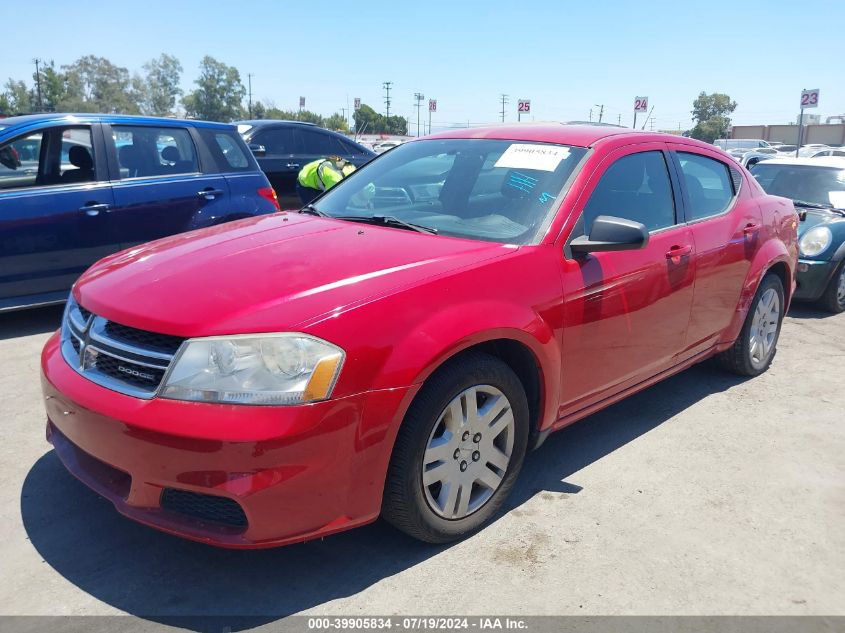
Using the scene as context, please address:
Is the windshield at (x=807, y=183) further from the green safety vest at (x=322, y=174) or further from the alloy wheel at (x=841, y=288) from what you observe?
the green safety vest at (x=322, y=174)

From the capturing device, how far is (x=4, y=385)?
169 inches

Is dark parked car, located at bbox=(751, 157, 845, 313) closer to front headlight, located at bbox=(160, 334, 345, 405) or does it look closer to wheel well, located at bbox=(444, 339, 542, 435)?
wheel well, located at bbox=(444, 339, 542, 435)

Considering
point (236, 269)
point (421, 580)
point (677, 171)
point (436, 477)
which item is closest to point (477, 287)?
point (436, 477)

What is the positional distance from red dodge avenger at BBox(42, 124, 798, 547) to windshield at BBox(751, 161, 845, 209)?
4.45 metres

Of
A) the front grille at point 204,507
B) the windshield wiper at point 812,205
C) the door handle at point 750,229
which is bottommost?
the front grille at point 204,507

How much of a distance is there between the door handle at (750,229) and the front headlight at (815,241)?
9.27ft

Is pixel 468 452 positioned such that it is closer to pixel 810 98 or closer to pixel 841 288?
pixel 841 288

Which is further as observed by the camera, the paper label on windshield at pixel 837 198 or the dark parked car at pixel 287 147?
the dark parked car at pixel 287 147

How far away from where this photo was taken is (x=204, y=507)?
2.31 m

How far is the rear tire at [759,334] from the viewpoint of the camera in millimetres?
4680

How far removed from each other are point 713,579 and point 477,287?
1.43 metres

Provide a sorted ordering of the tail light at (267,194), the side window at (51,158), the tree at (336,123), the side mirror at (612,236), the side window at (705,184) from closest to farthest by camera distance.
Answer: the side mirror at (612,236) < the side window at (705,184) < the side window at (51,158) < the tail light at (267,194) < the tree at (336,123)

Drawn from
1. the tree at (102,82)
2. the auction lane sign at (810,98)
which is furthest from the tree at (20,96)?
the auction lane sign at (810,98)

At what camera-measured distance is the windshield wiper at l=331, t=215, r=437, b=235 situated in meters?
3.17
